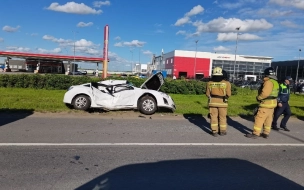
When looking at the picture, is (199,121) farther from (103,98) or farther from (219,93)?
(103,98)

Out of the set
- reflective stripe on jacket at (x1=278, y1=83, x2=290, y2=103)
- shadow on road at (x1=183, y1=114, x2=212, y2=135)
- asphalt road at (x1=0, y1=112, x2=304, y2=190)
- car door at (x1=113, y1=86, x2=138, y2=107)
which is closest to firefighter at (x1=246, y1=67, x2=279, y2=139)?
asphalt road at (x1=0, y1=112, x2=304, y2=190)

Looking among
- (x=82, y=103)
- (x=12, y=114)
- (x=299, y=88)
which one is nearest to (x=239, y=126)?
(x=82, y=103)

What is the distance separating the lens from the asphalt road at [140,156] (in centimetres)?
410

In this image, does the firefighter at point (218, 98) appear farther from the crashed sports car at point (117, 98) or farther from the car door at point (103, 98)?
the car door at point (103, 98)

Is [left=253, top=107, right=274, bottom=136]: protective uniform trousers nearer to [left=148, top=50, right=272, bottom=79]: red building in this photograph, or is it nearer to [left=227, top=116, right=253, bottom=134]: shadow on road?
[left=227, top=116, right=253, bottom=134]: shadow on road

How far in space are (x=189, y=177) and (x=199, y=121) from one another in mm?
5372

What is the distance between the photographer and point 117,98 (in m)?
10.6

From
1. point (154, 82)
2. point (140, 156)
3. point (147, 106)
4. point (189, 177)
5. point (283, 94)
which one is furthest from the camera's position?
point (154, 82)

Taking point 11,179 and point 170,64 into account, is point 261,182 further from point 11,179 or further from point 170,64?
point 170,64

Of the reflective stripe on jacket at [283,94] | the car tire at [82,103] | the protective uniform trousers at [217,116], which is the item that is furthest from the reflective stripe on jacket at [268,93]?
the car tire at [82,103]

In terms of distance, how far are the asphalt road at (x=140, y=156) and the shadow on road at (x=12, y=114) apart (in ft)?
0.10

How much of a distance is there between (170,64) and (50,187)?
91.0m

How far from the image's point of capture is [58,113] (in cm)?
996

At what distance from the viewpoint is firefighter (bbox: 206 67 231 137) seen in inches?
286
